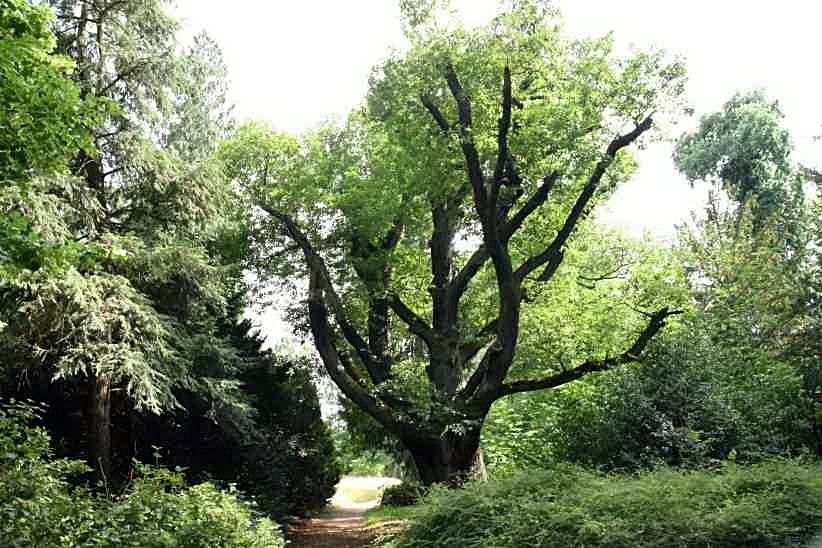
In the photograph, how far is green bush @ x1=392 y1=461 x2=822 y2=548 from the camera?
21.1ft

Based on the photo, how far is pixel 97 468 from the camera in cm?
1111

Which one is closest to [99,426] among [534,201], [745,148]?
[534,201]

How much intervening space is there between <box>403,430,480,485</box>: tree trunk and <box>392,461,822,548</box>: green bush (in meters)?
3.82

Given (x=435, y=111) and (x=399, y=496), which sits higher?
(x=435, y=111)

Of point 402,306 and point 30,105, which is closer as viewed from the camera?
point 30,105

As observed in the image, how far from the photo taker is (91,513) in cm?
623

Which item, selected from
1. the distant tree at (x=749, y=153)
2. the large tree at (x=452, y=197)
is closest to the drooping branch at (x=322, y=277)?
the large tree at (x=452, y=197)

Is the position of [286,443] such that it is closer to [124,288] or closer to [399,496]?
[399,496]

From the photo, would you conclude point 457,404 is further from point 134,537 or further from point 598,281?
→ point 134,537

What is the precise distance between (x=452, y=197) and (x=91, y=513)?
10.1 meters

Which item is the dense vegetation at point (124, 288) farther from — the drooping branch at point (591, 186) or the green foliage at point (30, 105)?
the drooping branch at point (591, 186)

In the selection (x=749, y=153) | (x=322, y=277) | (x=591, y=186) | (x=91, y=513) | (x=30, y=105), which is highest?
(x=749, y=153)

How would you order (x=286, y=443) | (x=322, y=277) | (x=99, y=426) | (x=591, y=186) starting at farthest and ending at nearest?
1. (x=286, y=443)
2. (x=322, y=277)
3. (x=591, y=186)
4. (x=99, y=426)

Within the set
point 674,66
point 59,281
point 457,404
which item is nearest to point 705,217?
point 674,66
